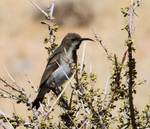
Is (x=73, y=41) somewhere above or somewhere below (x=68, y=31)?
below

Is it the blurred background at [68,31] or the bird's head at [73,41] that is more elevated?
the blurred background at [68,31]

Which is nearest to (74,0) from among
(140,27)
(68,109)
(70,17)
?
(70,17)

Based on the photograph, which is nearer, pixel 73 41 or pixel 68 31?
pixel 73 41

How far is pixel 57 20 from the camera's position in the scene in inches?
539

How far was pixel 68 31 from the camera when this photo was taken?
13430 mm

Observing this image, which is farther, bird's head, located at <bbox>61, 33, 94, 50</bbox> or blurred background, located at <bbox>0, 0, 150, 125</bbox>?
blurred background, located at <bbox>0, 0, 150, 125</bbox>

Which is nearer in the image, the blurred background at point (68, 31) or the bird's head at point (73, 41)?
the bird's head at point (73, 41)

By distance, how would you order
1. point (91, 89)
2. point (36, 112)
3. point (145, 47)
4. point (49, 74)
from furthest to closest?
1. point (145, 47)
2. point (49, 74)
3. point (36, 112)
4. point (91, 89)

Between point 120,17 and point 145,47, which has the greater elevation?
point 120,17

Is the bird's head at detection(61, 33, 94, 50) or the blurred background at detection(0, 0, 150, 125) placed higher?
the blurred background at detection(0, 0, 150, 125)

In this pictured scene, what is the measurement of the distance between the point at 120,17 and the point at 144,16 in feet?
2.55

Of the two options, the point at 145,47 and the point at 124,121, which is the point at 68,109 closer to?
the point at 124,121

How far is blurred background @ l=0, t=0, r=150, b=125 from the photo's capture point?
11977 mm

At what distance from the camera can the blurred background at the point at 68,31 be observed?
11977 millimetres
